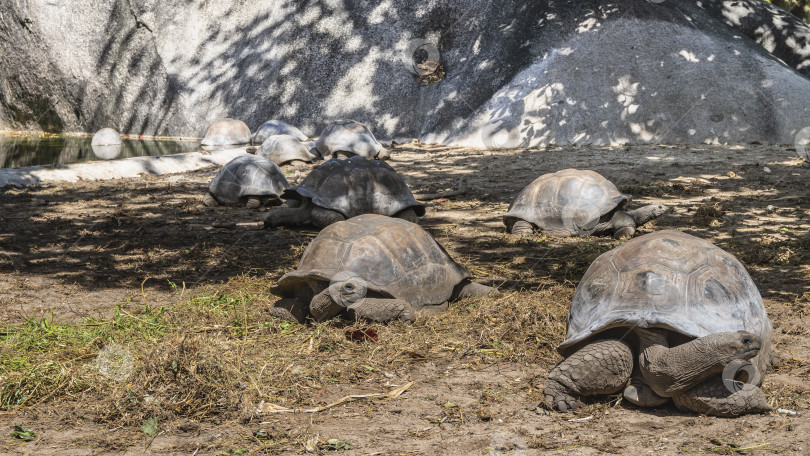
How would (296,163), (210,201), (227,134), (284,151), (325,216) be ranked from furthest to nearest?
(227,134)
(296,163)
(284,151)
(210,201)
(325,216)

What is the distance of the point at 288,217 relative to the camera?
28.9 feet

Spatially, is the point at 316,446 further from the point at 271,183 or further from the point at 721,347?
the point at 271,183

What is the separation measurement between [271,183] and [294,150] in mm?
3960

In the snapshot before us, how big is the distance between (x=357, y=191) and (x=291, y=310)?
A: 3.74 metres

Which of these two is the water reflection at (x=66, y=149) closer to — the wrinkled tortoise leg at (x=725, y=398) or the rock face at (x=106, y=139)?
the rock face at (x=106, y=139)

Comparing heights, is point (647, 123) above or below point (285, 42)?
below

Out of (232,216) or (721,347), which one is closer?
(721,347)

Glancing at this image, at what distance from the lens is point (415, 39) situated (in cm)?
1912

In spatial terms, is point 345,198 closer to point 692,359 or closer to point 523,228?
point 523,228

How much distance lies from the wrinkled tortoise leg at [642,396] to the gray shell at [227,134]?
49.7ft

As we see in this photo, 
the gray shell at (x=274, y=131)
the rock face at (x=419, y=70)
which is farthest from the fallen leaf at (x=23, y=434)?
the gray shell at (x=274, y=131)

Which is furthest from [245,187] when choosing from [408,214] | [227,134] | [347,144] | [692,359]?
[227,134]

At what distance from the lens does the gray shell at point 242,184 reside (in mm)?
10391

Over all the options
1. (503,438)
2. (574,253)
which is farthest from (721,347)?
(574,253)
